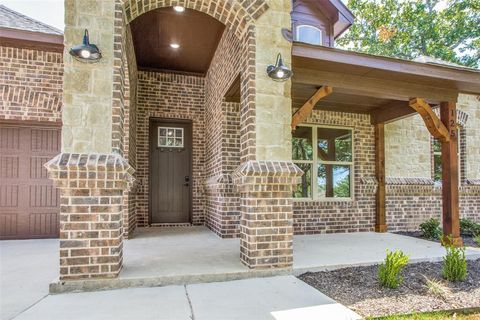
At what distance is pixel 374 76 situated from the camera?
17.0 ft

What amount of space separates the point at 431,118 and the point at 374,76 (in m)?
1.37

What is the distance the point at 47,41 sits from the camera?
16.9 feet

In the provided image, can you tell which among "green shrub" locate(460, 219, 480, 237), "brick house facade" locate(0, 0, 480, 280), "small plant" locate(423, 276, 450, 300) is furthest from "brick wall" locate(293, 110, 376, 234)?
"small plant" locate(423, 276, 450, 300)

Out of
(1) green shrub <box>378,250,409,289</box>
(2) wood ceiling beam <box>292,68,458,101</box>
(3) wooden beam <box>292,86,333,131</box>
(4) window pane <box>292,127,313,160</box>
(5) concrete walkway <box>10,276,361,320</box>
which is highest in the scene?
(2) wood ceiling beam <box>292,68,458,101</box>

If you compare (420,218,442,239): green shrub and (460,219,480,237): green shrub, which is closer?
(420,218,442,239): green shrub

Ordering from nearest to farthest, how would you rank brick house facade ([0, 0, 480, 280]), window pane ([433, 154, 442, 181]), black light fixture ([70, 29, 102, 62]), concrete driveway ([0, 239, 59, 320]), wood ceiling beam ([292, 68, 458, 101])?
concrete driveway ([0, 239, 59, 320]) < black light fixture ([70, 29, 102, 62]) < brick house facade ([0, 0, 480, 280]) < wood ceiling beam ([292, 68, 458, 101]) < window pane ([433, 154, 442, 181])

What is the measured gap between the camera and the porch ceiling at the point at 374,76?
15.3 ft

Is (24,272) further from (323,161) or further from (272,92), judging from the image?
(323,161)

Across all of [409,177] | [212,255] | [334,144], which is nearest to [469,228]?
[409,177]

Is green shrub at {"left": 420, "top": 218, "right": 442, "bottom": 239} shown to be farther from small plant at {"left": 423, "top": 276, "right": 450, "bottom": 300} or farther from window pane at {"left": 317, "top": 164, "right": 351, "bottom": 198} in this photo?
small plant at {"left": 423, "top": 276, "right": 450, "bottom": 300}

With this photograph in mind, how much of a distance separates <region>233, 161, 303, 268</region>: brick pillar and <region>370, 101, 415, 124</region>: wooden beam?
371 centimetres

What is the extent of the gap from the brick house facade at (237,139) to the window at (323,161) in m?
0.06

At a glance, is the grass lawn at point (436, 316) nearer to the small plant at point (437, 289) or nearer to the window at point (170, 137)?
the small plant at point (437, 289)

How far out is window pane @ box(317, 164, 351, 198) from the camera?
6.90 m
